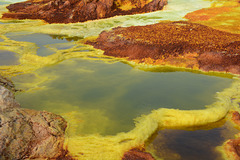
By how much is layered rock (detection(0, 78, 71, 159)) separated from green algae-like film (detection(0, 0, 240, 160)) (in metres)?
0.43

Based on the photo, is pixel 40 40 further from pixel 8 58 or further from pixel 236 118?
pixel 236 118

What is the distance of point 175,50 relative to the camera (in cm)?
1302

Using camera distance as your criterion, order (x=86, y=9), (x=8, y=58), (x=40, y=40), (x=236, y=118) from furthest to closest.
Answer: (x=86, y=9) < (x=40, y=40) < (x=8, y=58) < (x=236, y=118)

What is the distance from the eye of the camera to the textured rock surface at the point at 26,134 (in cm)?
502

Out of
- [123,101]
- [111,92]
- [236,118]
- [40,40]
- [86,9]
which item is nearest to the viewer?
[236,118]

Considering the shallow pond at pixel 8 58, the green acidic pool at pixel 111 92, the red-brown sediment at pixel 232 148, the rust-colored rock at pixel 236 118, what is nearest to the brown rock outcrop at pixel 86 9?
the shallow pond at pixel 8 58

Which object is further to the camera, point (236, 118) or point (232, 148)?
point (236, 118)

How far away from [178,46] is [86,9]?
16979 mm

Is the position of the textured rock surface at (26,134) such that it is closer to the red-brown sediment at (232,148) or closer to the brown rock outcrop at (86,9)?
the red-brown sediment at (232,148)

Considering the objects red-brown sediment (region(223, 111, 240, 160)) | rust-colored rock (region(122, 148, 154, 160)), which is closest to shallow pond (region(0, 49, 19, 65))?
rust-colored rock (region(122, 148, 154, 160))

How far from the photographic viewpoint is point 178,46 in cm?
1334

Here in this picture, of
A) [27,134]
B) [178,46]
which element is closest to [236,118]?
[27,134]

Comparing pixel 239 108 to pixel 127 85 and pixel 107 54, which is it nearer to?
pixel 127 85

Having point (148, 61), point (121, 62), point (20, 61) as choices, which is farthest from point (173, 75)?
point (20, 61)
